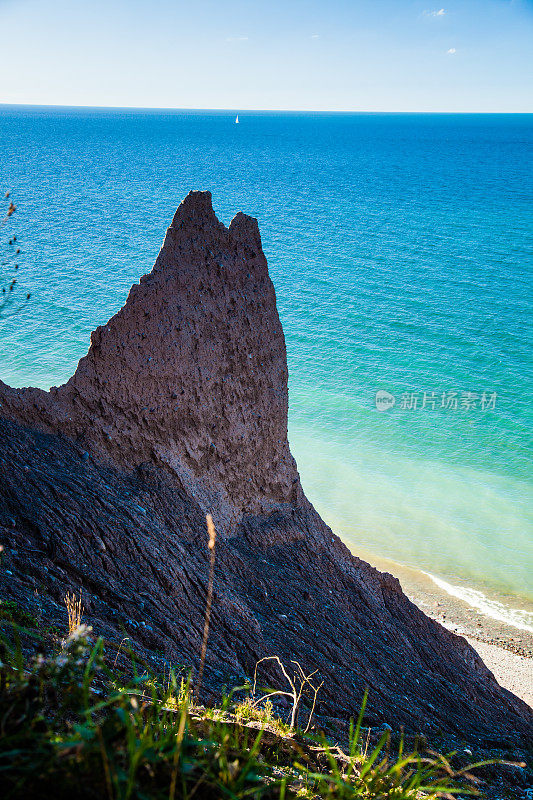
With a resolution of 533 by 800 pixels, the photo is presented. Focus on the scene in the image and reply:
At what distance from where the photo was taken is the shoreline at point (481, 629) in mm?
14867

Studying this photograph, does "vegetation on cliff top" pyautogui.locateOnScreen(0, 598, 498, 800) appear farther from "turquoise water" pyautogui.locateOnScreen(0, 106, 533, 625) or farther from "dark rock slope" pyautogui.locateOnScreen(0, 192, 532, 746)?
"turquoise water" pyautogui.locateOnScreen(0, 106, 533, 625)

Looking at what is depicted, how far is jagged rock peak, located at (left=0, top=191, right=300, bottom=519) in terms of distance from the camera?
27.2 feet

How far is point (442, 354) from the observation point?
40.1 metres

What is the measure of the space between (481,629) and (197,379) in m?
12.3

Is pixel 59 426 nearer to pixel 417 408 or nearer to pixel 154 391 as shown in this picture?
pixel 154 391

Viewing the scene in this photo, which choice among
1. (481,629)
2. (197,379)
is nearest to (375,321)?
(481,629)

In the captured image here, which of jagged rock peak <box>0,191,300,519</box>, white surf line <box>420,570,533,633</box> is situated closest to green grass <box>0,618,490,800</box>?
jagged rock peak <box>0,191,300,519</box>

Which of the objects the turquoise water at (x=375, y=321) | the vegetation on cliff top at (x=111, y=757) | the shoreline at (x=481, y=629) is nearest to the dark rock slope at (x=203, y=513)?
the vegetation on cliff top at (x=111, y=757)

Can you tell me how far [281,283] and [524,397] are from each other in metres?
22.2

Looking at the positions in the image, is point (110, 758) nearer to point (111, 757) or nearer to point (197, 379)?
point (111, 757)

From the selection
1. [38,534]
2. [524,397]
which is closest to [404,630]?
[38,534]

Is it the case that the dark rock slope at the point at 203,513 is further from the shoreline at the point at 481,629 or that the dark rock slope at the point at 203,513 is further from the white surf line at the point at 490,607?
the white surf line at the point at 490,607

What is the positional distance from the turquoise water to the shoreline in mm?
1122

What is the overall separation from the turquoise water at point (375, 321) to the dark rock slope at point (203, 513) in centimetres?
1084
